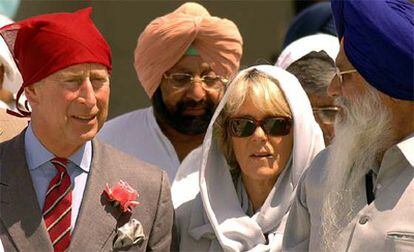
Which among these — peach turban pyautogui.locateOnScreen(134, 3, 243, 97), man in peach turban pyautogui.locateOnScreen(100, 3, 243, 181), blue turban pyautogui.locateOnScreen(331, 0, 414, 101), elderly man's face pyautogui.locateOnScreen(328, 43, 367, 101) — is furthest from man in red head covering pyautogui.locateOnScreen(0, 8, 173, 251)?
peach turban pyautogui.locateOnScreen(134, 3, 243, 97)

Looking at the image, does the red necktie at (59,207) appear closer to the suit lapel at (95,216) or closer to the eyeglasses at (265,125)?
the suit lapel at (95,216)

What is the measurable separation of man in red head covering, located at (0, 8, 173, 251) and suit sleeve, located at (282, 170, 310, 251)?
0.54 metres

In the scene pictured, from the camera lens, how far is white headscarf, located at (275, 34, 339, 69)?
6.22 m

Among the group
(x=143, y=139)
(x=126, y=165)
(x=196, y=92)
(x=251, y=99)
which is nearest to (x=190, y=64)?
(x=196, y=92)

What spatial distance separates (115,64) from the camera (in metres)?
10.4

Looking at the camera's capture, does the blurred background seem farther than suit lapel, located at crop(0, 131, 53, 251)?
Yes

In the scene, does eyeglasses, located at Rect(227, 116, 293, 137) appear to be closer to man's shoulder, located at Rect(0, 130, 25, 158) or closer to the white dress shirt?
the white dress shirt

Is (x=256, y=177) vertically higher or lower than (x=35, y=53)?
lower

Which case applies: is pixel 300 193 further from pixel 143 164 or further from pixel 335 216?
pixel 143 164

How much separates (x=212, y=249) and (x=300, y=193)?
63cm

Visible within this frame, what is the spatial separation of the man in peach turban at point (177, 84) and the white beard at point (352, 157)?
1771 mm

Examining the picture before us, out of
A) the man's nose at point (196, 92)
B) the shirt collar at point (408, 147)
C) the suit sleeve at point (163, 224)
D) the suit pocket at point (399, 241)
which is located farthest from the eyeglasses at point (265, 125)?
the man's nose at point (196, 92)

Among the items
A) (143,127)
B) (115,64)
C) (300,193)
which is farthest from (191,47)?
(115,64)

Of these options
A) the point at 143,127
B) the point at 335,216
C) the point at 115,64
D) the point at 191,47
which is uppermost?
the point at 335,216
